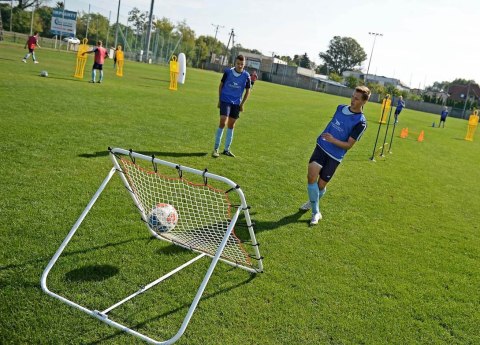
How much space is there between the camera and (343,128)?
5.64 metres

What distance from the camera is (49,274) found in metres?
3.75

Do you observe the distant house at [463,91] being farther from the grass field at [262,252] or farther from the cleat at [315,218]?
the cleat at [315,218]

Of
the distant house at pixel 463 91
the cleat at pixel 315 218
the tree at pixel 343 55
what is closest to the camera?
the cleat at pixel 315 218

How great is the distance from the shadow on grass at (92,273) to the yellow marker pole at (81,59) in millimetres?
17409

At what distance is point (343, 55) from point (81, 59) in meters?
138

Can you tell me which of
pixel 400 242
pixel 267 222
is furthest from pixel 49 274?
pixel 400 242

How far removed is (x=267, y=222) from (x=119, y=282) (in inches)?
98.7

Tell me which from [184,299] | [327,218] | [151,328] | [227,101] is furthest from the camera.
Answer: [227,101]

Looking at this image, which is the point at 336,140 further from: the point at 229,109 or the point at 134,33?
the point at 134,33

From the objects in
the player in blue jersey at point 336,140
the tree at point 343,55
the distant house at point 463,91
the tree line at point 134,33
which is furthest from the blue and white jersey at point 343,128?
the tree at point 343,55

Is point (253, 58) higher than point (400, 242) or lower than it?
higher

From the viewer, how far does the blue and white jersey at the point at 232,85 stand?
8.59 meters

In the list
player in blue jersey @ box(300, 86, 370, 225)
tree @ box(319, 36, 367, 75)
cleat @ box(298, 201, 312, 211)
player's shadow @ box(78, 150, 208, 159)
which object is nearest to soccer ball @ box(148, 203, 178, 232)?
player in blue jersey @ box(300, 86, 370, 225)

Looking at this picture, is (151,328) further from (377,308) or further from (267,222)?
(267,222)
